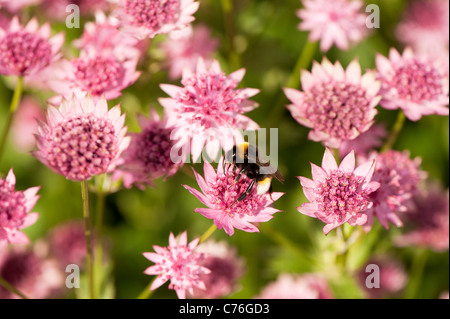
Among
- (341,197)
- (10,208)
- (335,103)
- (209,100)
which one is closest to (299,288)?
(341,197)

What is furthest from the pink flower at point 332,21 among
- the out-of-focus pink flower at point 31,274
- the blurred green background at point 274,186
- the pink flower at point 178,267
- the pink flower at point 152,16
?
the out-of-focus pink flower at point 31,274

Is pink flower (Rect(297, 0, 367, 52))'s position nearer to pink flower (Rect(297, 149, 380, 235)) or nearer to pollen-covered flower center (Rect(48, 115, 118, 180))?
pink flower (Rect(297, 149, 380, 235))

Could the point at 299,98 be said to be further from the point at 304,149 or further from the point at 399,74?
the point at 304,149

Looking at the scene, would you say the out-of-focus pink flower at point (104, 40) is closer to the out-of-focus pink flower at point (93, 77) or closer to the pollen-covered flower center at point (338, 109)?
the out-of-focus pink flower at point (93, 77)

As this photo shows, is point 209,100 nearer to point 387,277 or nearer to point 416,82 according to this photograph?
point 416,82
